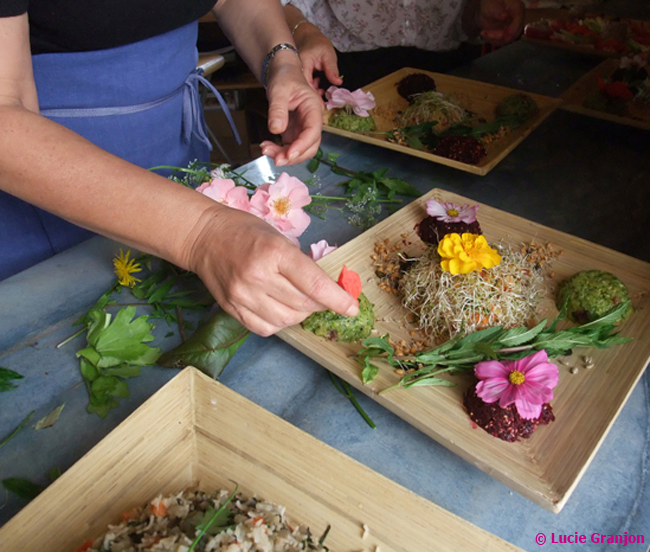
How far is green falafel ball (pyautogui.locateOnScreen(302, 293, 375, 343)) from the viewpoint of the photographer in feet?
2.81

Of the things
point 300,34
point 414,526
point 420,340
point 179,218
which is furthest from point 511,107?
point 414,526

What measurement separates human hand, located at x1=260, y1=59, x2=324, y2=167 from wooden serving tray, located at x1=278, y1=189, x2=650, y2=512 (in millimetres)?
238

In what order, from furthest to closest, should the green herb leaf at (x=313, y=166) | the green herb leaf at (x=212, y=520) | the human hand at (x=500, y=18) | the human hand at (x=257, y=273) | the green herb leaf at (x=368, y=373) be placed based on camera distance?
the human hand at (x=500, y=18) < the green herb leaf at (x=313, y=166) < the green herb leaf at (x=368, y=373) < the human hand at (x=257, y=273) < the green herb leaf at (x=212, y=520)

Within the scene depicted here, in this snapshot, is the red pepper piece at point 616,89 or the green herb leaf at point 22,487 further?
the red pepper piece at point 616,89

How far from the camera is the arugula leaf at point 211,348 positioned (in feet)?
2.68

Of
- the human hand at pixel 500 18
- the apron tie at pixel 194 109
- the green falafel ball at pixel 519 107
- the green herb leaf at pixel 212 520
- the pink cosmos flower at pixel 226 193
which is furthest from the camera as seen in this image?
the human hand at pixel 500 18

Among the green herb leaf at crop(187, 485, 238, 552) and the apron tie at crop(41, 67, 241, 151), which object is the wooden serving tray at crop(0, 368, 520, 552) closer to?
the green herb leaf at crop(187, 485, 238, 552)

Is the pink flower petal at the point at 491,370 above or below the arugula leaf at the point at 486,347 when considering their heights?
above

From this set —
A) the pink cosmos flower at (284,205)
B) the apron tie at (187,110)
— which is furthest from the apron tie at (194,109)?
the pink cosmos flower at (284,205)

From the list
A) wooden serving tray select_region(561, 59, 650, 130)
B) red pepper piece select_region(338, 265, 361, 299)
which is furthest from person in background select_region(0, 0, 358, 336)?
wooden serving tray select_region(561, 59, 650, 130)

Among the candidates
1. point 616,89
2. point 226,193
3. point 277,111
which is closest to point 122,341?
point 226,193

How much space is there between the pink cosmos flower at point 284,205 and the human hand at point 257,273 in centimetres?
23

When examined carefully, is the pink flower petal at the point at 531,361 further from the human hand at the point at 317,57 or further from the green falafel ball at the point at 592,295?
the human hand at the point at 317,57

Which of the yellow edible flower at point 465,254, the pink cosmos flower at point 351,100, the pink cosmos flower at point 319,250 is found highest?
the pink cosmos flower at point 351,100
